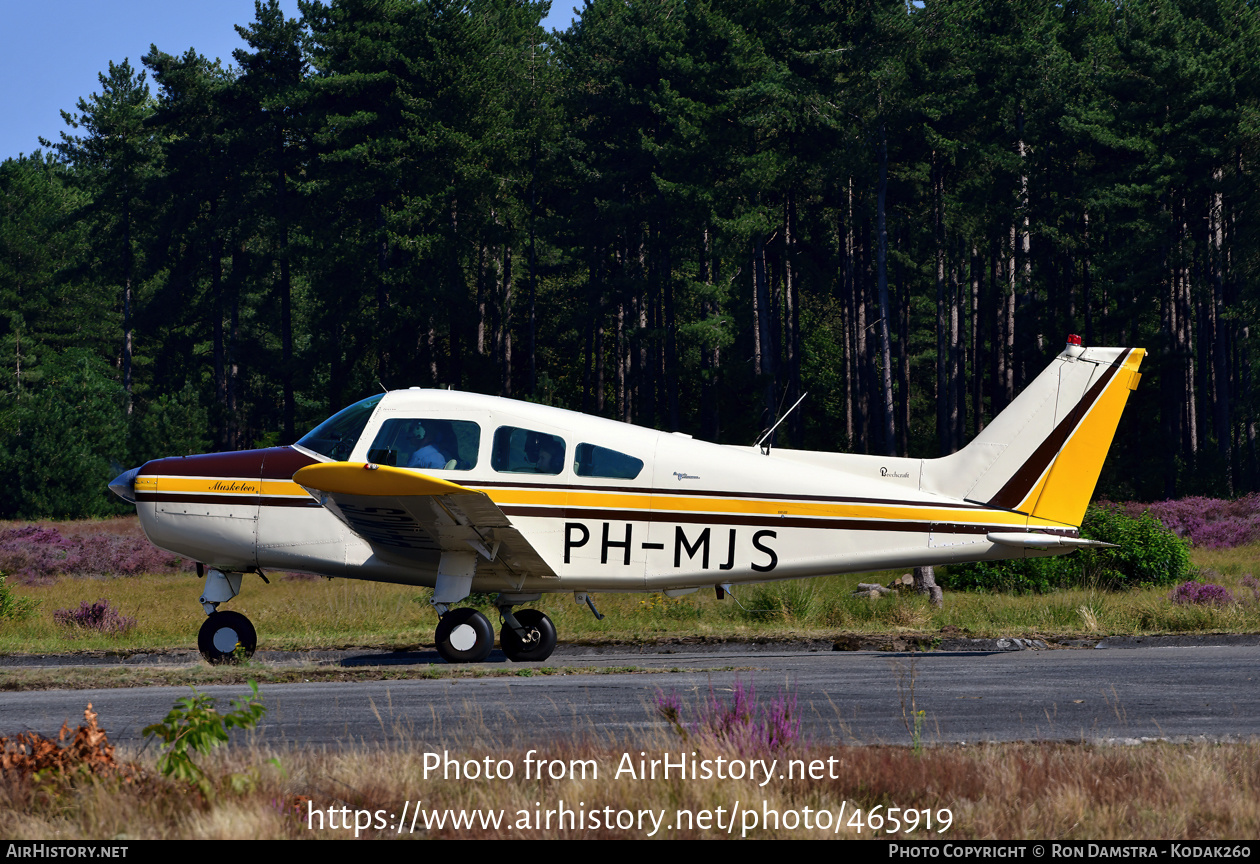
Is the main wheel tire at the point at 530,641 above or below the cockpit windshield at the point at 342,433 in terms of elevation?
below

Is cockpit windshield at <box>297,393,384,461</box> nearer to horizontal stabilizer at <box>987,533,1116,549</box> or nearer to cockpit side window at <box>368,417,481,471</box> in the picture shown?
cockpit side window at <box>368,417,481,471</box>

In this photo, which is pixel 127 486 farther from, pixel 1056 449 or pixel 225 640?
pixel 1056 449

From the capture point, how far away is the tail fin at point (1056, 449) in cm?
1275

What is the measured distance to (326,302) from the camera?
60469mm

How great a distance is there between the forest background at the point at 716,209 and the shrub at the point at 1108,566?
81.5ft

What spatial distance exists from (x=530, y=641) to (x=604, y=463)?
2.32 metres

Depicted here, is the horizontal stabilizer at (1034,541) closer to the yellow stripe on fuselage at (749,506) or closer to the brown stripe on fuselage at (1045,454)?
the yellow stripe on fuselage at (749,506)

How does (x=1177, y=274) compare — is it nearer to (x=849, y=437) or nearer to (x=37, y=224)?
(x=849, y=437)

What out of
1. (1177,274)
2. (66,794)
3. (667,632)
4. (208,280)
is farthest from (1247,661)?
(208,280)

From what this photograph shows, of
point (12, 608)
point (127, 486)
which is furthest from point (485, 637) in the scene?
point (12, 608)

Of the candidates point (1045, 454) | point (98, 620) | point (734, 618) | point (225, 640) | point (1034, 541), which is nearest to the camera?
point (1034, 541)

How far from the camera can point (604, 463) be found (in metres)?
12.6

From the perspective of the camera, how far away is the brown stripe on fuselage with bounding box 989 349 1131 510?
1274 centimetres

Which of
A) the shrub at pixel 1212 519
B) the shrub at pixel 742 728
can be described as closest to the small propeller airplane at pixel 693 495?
the shrub at pixel 742 728
